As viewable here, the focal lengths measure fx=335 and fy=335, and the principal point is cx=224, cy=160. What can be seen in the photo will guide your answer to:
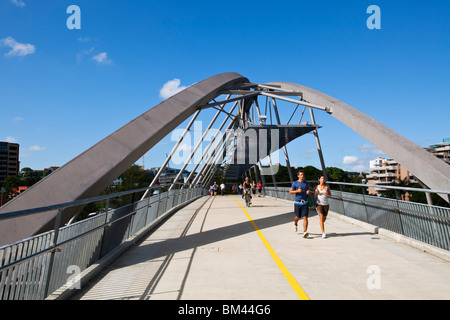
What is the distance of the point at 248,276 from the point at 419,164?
7802 mm

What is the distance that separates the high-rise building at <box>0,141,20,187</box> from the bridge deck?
155 metres

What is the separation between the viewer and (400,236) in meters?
7.56

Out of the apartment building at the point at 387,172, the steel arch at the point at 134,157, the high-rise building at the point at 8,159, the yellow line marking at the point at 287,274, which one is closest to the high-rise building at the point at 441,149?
the apartment building at the point at 387,172

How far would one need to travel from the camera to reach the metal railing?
346 centimetres

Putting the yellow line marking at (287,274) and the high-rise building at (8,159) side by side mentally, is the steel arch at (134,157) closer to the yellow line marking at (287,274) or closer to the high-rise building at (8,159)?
the yellow line marking at (287,274)

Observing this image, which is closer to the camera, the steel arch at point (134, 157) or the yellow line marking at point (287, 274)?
the yellow line marking at point (287, 274)

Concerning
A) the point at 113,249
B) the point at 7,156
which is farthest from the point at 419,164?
the point at 7,156

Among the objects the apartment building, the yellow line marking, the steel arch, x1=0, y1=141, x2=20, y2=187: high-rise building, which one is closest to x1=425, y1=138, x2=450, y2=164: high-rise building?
the apartment building

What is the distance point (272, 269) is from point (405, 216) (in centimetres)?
422

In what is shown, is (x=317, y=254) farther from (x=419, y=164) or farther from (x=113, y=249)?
(x=419, y=164)

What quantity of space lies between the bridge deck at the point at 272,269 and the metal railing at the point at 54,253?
0.38 metres

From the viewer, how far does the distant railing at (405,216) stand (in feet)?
21.6

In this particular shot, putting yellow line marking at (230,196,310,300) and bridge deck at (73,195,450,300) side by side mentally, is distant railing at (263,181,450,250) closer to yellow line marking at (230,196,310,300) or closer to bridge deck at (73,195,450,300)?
bridge deck at (73,195,450,300)

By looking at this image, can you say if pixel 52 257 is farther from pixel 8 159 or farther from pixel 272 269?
pixel 8 159
